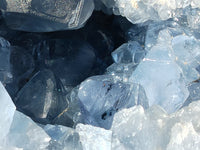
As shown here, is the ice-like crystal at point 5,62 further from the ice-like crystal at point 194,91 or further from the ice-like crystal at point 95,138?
the ice-like crystal at point 194,91

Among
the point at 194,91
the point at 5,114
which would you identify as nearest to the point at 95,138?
the point at 5,114

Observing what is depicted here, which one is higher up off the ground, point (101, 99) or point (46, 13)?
point (46, 13)

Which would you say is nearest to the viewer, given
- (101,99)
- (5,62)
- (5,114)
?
(5,114)

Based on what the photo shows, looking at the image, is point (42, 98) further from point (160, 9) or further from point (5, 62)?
point (160, 9)

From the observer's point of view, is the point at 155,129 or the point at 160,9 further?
Answer: the point at 160,9

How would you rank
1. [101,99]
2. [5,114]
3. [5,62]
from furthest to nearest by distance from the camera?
[5,62], [101,99], [5,114]

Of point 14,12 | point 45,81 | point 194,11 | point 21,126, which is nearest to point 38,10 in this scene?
point 14,12

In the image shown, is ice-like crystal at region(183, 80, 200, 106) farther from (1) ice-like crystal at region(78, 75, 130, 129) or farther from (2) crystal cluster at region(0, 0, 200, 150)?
(1) ice-like crystal at region(78, 75, 130, 129)

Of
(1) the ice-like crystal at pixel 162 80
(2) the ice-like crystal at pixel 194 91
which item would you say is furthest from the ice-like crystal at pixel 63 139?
(2) the ice-like crystal at pixel 194 91

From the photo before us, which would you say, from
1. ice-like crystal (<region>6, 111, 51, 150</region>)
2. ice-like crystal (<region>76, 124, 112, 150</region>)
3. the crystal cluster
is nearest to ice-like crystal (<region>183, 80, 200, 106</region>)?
the crystal cluster
